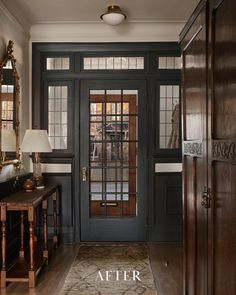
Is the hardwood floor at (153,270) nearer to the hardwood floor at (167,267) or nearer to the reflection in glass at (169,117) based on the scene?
the hardwood floor at (167,267)

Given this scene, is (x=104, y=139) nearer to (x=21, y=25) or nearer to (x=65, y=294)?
(x=21, y=25)

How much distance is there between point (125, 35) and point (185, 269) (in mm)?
3154

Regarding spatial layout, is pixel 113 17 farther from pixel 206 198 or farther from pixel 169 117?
pixel 206 198

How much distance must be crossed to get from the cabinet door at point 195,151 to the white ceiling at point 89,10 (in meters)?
1.65

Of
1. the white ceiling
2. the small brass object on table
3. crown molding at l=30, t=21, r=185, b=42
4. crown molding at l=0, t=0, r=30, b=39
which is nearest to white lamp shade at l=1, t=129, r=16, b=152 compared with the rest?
the small brass object on table

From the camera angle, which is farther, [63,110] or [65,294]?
[63,110]

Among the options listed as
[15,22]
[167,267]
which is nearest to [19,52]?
[15,22]

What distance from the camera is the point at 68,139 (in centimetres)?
453

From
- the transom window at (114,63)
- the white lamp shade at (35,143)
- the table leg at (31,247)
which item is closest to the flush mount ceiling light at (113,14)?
the transom window at (114,63)

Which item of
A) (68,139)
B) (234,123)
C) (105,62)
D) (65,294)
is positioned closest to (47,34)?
(105,62)

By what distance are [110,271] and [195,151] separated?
2.00 metres

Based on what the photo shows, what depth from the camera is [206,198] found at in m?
1.78

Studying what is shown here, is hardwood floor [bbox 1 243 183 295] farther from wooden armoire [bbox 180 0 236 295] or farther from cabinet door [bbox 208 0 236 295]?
cabinet door [bbox 208 0 236 295]

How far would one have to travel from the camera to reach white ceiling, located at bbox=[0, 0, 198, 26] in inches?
145
